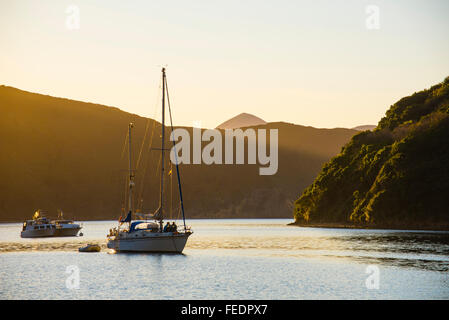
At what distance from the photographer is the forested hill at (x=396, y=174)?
124000 millimetres

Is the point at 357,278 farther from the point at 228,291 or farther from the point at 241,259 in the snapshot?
the point at 241,259

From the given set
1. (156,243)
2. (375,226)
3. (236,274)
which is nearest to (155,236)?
(156,243)

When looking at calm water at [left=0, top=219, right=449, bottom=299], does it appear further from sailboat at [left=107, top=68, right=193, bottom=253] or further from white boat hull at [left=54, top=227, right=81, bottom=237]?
white boat hull at [left=54, top=227, right=81, bottom=237]

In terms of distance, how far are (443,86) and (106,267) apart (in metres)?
118

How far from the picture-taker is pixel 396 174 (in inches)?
5069

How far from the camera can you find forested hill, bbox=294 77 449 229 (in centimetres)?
12400

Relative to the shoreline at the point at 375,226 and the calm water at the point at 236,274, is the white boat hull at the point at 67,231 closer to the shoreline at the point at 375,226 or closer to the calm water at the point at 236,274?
the calm water at the point at 236,274

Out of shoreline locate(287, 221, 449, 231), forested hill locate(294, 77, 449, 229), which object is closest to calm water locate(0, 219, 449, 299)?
shoreline locate(287, 221, 449, 231)

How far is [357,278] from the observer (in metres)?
50.8

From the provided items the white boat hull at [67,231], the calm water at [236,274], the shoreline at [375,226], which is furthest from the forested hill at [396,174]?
the white boat hull at [67,231]

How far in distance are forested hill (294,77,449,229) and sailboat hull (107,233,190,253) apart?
2672 inches

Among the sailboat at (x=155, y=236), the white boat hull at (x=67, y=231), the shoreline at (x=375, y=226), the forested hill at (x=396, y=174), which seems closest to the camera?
the sailboat at (x=155, y=236)

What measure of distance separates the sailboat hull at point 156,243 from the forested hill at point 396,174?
67.9 m
